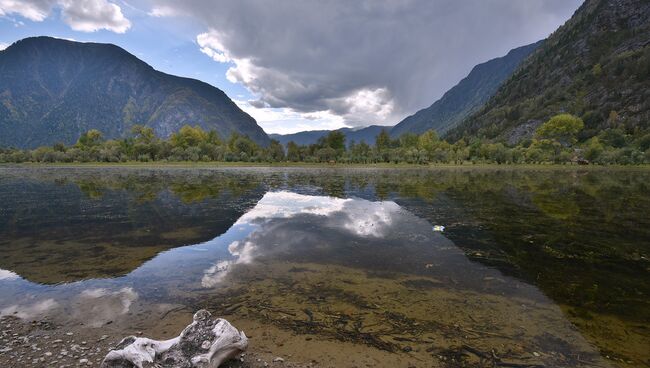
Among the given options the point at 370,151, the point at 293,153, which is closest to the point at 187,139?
the point at 293,153

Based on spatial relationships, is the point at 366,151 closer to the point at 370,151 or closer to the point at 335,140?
the point at 370,151

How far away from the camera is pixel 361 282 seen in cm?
1196

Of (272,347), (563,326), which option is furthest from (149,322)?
(563,326)

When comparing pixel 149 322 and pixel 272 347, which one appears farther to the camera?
pixel 149 322

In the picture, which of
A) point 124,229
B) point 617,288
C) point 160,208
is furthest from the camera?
point 160,208

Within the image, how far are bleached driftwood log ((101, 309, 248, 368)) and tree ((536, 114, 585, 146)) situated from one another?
21705cm

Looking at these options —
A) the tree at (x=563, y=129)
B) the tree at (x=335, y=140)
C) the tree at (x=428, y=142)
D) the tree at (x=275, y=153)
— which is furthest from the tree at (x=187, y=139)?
the tree at (x=563, y=129)

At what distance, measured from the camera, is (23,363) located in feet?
22.5

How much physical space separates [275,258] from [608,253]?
1654cm

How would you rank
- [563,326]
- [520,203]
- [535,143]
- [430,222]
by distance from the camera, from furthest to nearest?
[535,143] < [520,203] < [430,222] < [563,326]

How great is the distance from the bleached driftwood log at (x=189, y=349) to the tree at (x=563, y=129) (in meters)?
217

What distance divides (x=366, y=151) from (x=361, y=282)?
16202 centimetres

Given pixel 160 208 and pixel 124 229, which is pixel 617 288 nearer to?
pixel 124 229

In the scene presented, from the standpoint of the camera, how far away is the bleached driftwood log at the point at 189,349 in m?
6.07
